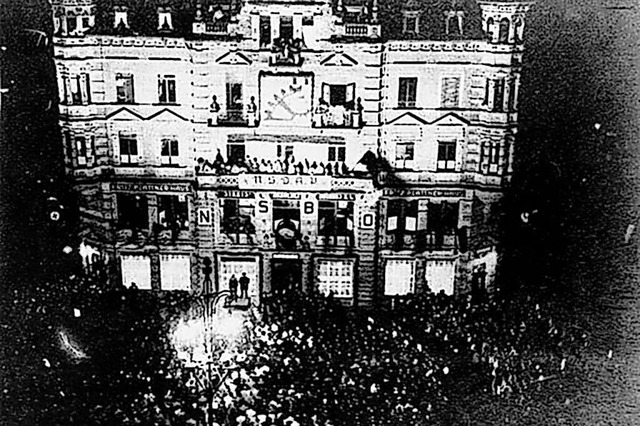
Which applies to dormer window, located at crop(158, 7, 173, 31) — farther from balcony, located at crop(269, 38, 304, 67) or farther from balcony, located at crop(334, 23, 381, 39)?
balcony, located at crop(334, 23, 381, 39)

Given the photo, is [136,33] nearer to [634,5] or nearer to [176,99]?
[176,99]

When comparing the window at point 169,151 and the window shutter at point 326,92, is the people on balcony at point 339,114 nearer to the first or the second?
the window shutter at point 326,92

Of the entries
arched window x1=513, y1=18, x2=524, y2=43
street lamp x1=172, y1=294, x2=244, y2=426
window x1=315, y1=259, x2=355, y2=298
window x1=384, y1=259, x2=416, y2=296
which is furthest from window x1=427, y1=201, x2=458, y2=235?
street lamp x1=172, y1=294, x2=244, y2=426

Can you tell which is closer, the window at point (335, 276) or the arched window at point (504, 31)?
the arched window at point (504, 31)

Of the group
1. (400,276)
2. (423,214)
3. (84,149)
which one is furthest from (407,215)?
(84,149)

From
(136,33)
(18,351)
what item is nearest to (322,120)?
(136,33)

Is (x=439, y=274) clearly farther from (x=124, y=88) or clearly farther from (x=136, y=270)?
(x=124, y=88)

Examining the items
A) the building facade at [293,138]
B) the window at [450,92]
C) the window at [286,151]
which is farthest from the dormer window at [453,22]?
the window at [286,151]
